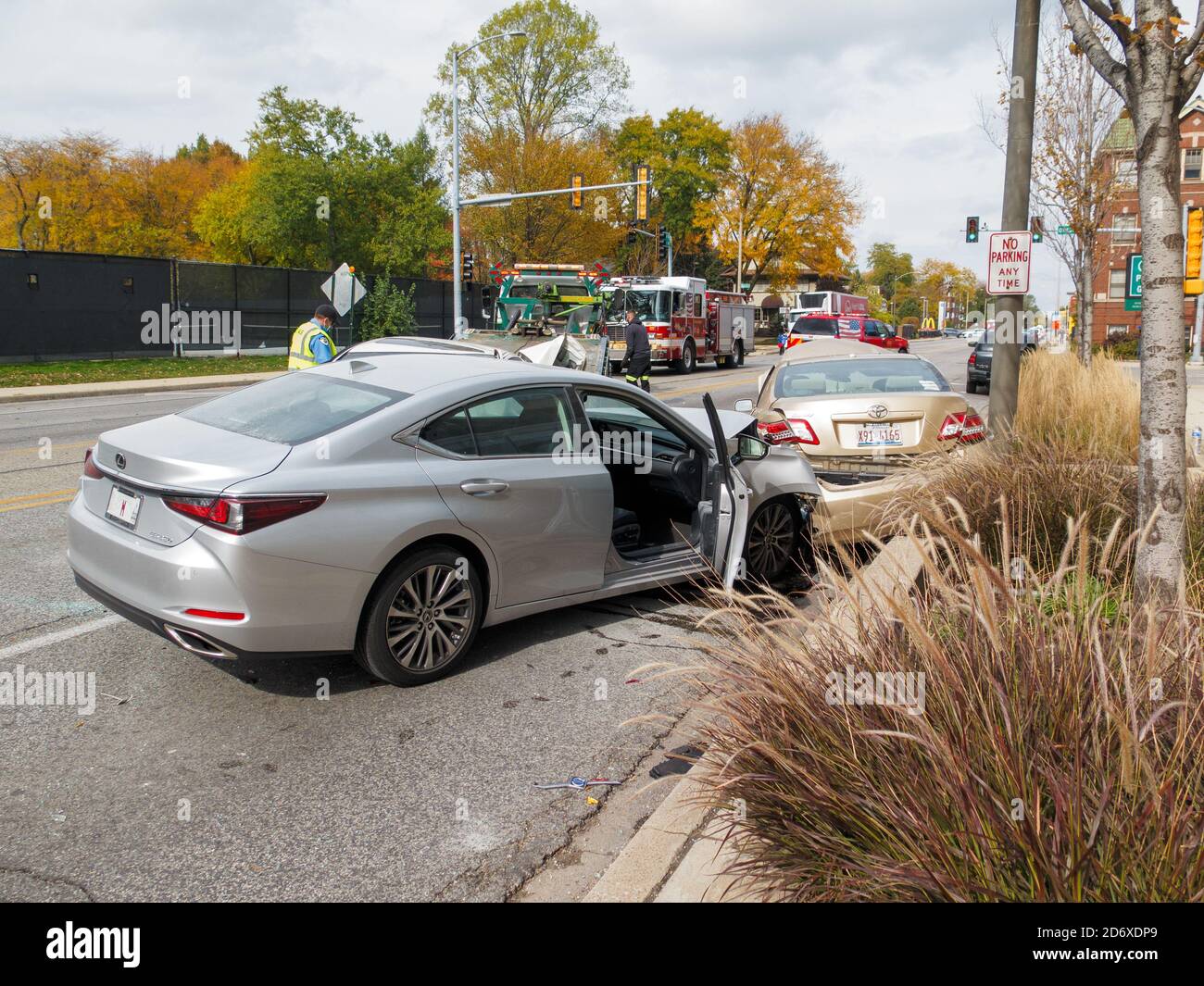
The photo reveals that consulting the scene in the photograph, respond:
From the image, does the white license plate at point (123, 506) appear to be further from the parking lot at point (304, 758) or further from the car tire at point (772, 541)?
the car tire at point (772, 541)

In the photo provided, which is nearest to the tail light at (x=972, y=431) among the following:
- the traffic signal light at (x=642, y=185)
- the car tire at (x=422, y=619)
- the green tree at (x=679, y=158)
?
the car tire at (x=422, y=619)

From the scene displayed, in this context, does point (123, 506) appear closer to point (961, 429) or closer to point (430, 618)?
point (430, 618)

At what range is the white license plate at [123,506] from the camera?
14.9ft

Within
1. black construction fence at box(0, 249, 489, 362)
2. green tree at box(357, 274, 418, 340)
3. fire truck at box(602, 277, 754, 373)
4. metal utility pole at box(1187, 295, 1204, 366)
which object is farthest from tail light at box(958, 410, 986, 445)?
metal utility pole at box(1187, 295, 1204, 366)

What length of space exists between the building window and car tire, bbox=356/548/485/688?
5733cm

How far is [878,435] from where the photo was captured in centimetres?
804

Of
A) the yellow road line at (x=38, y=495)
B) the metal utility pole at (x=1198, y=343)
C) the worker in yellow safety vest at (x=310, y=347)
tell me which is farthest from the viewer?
the metal utility pole at (x=1198, y=343)

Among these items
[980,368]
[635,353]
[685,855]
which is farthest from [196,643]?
[980,368]

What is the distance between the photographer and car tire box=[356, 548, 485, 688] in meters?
4.62

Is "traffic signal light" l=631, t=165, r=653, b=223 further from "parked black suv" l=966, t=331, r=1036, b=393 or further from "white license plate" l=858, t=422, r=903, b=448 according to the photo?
"white license plate" l=858, t=422, r=903, b=448

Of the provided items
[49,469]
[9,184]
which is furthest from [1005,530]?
[9,184]

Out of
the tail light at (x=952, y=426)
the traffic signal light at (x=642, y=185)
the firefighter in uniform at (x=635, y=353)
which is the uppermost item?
the traffic signal light at (x=642, y=185)

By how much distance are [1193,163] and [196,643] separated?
60.4 m

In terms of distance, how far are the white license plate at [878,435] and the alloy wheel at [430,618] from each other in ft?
13.6
